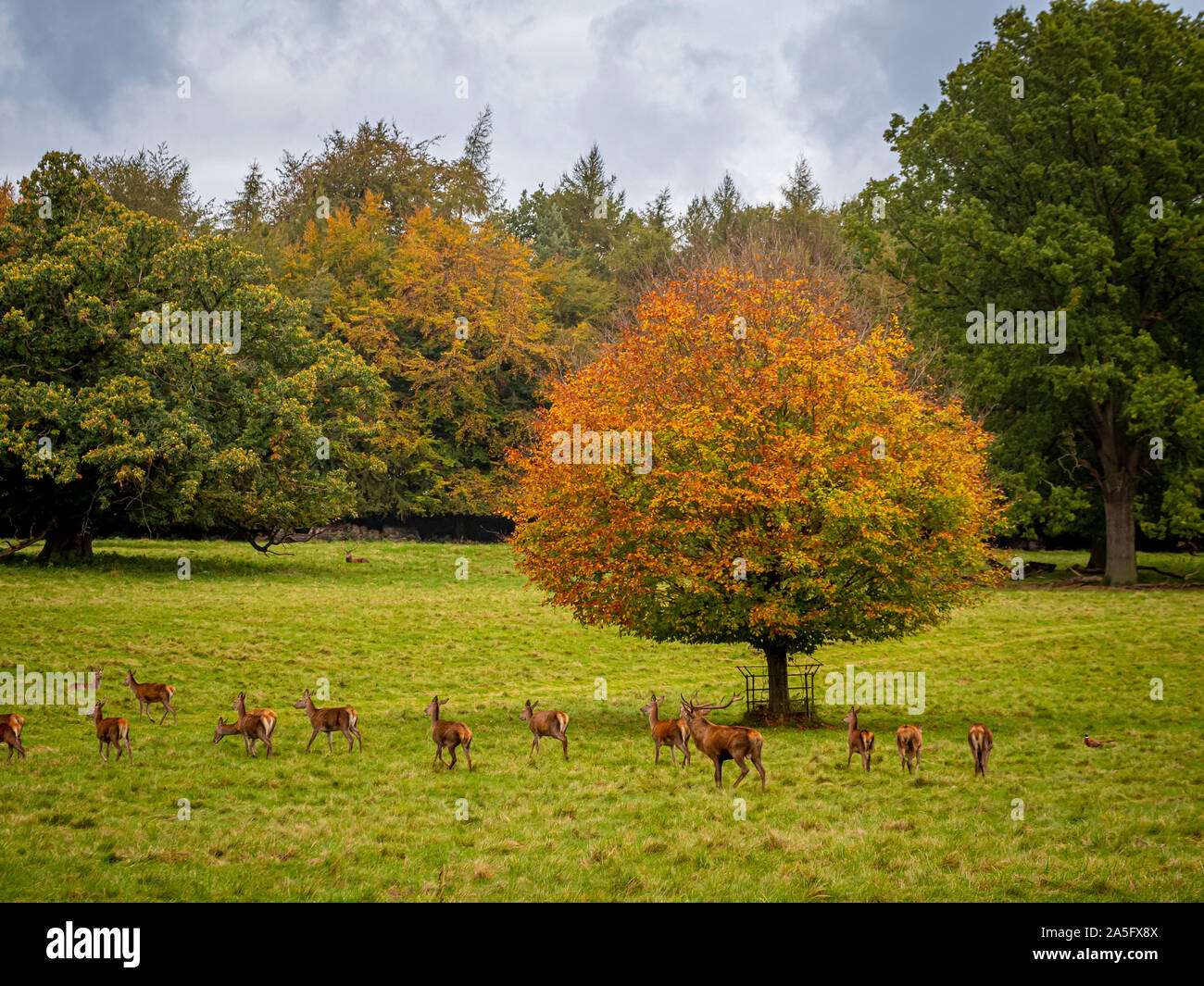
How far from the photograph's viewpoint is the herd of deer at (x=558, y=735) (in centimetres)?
1487

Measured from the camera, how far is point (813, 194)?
91.9m

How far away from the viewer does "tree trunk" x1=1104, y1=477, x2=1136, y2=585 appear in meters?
43.3

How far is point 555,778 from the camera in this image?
50.8ft

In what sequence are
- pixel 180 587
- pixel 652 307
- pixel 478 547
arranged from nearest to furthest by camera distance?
pixel 652 307 < pixel 180 587 < pixel 478 547

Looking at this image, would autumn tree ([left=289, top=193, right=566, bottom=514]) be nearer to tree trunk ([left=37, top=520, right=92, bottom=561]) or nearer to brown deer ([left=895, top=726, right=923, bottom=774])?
tree trunk ([left=37, top=520, right=92, bottom=561])

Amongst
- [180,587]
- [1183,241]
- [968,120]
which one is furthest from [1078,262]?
[180,587]

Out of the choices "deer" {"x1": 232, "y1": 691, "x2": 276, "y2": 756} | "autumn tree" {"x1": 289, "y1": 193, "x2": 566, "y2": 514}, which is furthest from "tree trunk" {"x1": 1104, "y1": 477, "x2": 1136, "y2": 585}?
"deer" {"x1": 232, "y1": 691, "x2": 276, "y2": 756}

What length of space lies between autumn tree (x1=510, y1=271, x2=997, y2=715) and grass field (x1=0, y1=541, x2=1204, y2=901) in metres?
2.50

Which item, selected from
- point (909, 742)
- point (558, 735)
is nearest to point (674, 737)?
point (558, 735)

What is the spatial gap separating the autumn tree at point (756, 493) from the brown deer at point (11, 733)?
9.47m

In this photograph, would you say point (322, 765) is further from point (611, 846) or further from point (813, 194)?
point (813, 194)

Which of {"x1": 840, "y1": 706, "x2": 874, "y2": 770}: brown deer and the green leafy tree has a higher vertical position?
the green leafy tree

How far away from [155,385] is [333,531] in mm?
19704

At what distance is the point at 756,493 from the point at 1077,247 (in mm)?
27867
